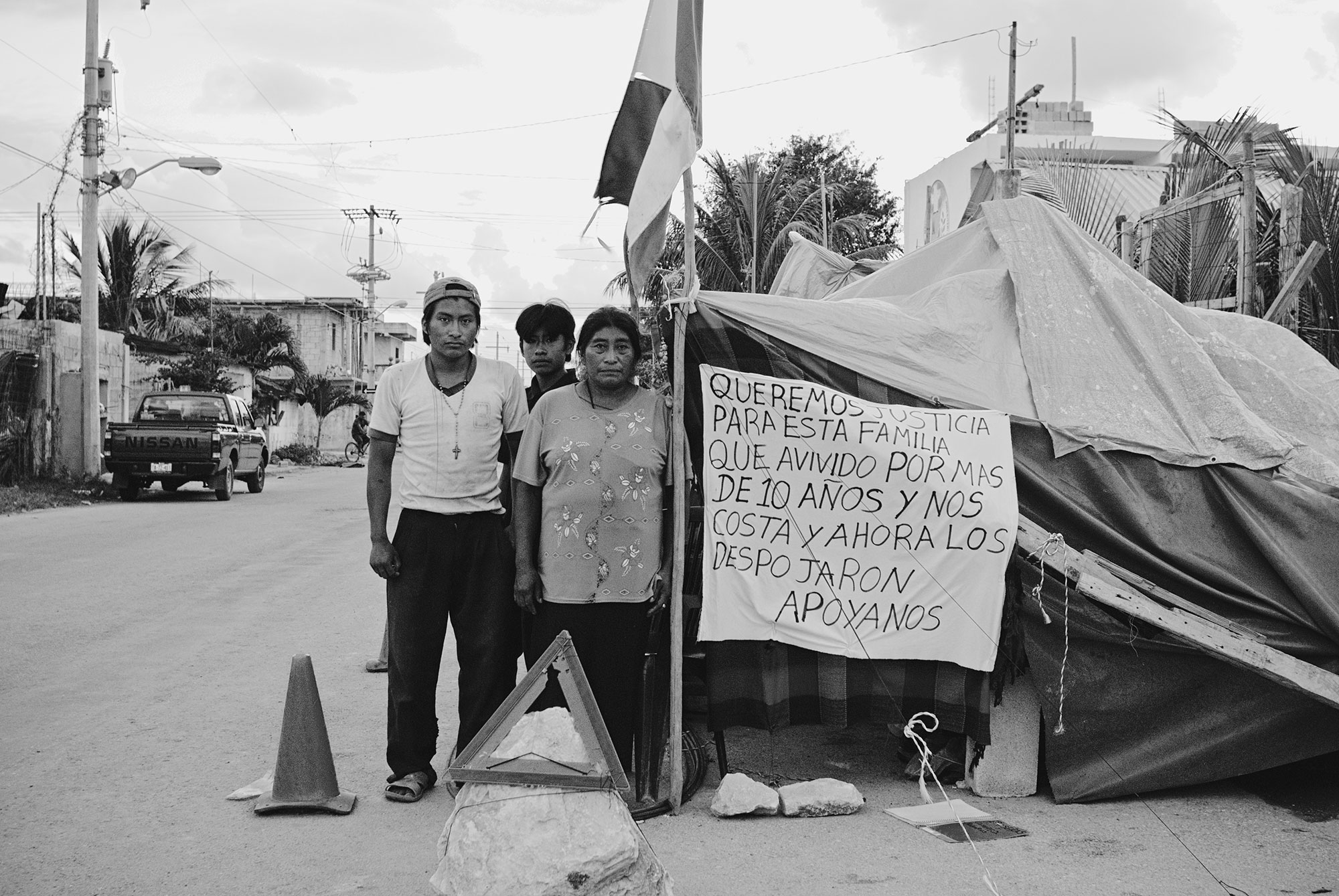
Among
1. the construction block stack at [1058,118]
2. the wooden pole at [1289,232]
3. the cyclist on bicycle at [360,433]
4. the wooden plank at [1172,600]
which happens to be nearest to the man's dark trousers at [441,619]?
the wooden plank at [1172,600]

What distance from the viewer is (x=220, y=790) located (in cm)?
463

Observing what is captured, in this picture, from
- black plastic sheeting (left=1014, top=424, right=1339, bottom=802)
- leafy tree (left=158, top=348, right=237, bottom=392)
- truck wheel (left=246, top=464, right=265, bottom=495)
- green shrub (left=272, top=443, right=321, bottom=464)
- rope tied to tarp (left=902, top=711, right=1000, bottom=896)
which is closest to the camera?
rope tied to tarp (left=902, top=711, right=1000, bottom=896)

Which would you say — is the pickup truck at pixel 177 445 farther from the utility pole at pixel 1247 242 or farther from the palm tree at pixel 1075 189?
the utility pole at pixel 1247 242

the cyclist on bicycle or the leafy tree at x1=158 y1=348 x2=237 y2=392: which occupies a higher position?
the leafy tree at x1=158 y1=348 x2=237 y2=392

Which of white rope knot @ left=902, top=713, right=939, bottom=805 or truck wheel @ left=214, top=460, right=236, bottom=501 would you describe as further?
truck wheel @ left=214, top=460, right=236, bottom=501

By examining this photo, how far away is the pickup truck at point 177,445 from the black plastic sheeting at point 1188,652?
16149 millimetres

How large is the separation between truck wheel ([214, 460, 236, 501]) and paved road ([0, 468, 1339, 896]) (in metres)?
10.9

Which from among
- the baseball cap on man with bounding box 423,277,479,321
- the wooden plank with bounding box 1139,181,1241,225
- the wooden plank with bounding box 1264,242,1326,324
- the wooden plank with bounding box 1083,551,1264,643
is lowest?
the wooden plank with bounding box 1083,551,1264,643

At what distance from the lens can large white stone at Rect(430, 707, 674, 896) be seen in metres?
3.28

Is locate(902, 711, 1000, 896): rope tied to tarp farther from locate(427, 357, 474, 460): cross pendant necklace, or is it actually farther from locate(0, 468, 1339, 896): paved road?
locate(427, 357, 474, 460): cross pendant necklace

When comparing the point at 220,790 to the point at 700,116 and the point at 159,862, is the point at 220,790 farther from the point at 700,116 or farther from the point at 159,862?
the point at 700,116

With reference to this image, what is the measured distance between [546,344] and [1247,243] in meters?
5.29

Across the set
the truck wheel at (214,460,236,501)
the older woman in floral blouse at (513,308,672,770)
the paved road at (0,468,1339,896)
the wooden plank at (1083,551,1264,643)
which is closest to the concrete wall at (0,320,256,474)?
the truck wheel at (214,460,236,501)

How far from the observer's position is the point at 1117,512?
187 inches
